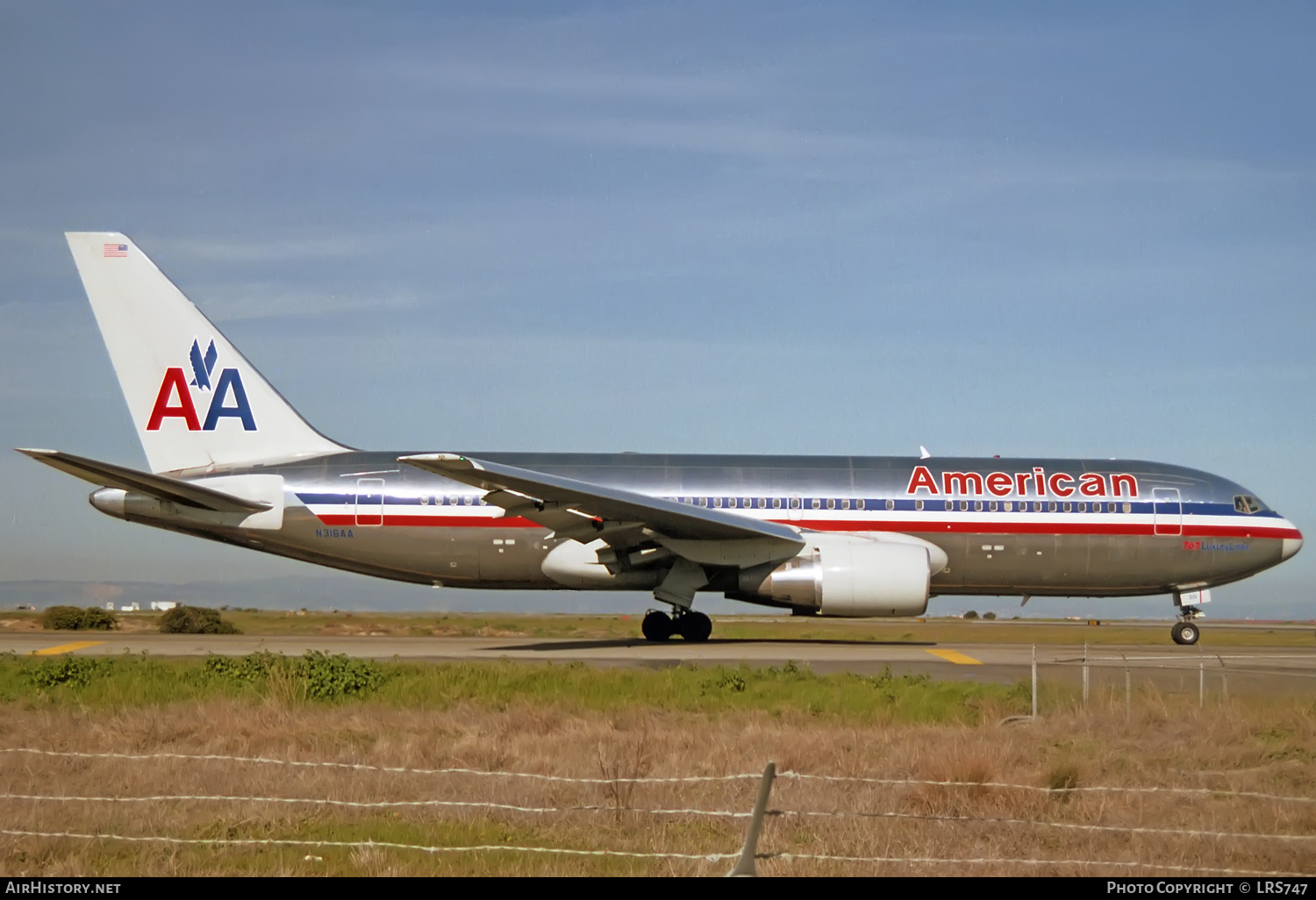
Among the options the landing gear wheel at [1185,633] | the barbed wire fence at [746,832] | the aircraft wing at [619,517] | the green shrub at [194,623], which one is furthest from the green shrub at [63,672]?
the landing gear wheel at [1185,633]

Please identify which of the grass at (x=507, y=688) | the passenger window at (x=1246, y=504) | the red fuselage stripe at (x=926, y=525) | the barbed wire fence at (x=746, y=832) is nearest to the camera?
the barbed wire fence at (x=746, y=832)

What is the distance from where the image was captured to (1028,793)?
369 inches

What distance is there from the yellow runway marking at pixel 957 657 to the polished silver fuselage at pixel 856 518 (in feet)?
7.87

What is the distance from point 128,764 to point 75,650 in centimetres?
1124

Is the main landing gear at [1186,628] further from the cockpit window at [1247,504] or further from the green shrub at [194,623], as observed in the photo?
the green shrub at [194,623]

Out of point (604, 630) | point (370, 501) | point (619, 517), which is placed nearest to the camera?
point (619, 517)

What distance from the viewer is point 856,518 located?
2416 cm

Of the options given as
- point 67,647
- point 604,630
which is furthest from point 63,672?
point 604,630

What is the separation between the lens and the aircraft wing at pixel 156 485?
20944 millimetres

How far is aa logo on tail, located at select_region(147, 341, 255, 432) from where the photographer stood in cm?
2497

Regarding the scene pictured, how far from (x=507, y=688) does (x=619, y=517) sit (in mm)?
6890

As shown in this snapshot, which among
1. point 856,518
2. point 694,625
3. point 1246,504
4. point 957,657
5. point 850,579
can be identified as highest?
point 1246,504

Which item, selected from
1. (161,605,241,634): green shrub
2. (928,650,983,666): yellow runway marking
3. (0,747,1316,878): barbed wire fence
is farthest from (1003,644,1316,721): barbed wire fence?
(161,605,241,634): green shrub

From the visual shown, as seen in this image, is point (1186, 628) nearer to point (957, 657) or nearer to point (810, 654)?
point (957, 657)
